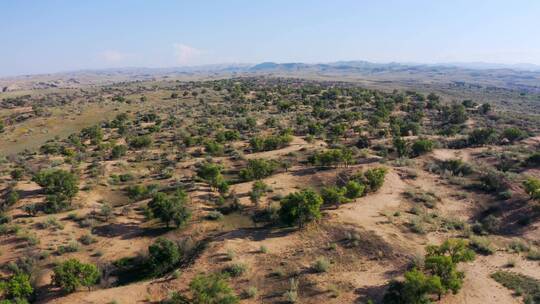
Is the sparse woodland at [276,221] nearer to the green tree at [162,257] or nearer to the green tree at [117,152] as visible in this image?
the green tree at [162,257]

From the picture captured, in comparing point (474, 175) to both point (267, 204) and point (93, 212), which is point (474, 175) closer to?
point (267, 204)

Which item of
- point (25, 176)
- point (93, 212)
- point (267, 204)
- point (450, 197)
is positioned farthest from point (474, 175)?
point (25, 176)

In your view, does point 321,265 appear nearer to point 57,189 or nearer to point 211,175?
point 211,175

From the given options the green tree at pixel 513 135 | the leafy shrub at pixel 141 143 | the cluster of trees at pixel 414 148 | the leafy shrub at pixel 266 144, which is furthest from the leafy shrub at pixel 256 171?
the green tree at pixel 513 135

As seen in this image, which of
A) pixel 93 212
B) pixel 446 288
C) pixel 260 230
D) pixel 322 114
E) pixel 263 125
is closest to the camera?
pixel 446 288

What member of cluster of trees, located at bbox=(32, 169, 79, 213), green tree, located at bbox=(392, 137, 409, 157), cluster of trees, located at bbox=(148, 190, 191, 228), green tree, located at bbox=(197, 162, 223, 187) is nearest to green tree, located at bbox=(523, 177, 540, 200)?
green tree, located at bbox=(392, 137, 409, 157)

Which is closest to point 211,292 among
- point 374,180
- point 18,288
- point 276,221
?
point 18,288

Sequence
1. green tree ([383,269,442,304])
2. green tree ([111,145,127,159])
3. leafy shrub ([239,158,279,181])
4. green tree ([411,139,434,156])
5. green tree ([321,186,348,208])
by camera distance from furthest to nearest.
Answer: green tree ([111,145,127,159]) → green tree ([411,139,434,156]) → leafy shrub ([239,158,279,181]) → green tree ([321,186,348,208]) → green tree ([383,269,442,304])

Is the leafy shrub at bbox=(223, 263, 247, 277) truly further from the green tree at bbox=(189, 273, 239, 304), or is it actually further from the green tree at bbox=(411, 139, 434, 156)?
the green tree at bbox=(411, 139, 434, 156)
